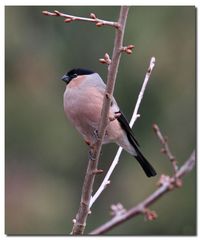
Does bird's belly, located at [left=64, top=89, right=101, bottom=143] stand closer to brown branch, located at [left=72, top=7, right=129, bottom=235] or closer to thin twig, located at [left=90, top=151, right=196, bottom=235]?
brown branch, located at [left=72, top=7, right=129, bottom=235]

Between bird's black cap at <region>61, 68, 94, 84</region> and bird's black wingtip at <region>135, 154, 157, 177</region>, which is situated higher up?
bird's black cap at <region>61, 68, 94, 84</region>

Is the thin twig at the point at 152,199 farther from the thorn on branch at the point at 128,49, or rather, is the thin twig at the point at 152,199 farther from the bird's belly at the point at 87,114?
the bird's belly at the point at 87,114

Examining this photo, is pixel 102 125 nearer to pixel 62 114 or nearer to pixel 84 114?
pixel 84 114

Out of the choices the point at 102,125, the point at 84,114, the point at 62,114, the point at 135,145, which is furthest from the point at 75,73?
the point at 62,114

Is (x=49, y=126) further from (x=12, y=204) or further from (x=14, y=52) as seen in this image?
(x=12, y=204)

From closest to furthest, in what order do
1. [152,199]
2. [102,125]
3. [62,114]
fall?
1. [152,199]
2. [102,125]
3. [62,114]

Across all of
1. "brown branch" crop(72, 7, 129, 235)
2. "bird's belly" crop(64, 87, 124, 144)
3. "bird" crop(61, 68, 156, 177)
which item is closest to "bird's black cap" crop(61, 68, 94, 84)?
"bird" crop(61, 68, 156, 177)
